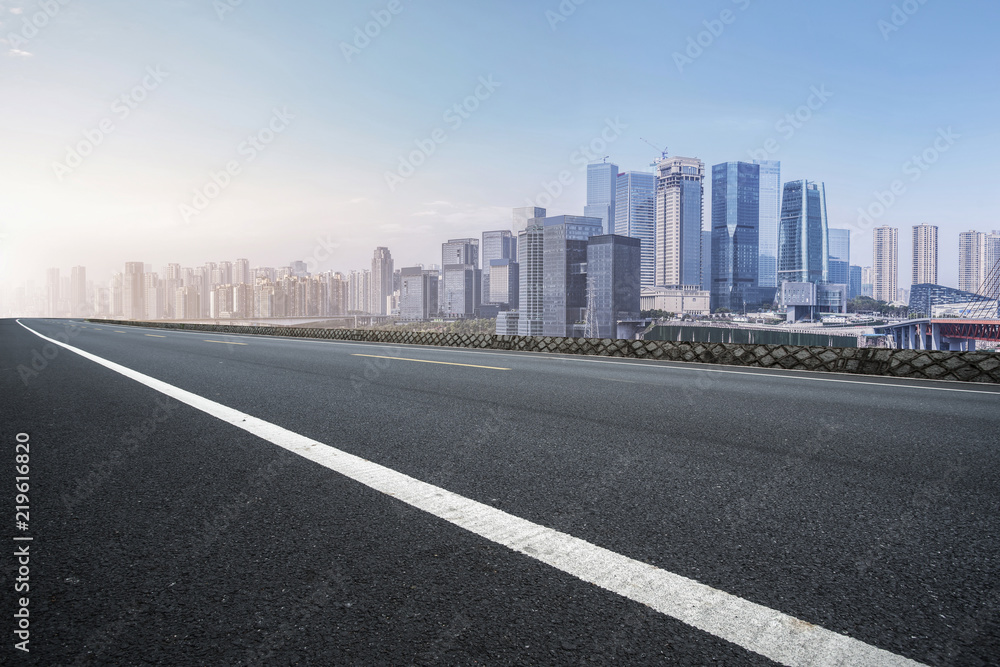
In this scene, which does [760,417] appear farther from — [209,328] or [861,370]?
[209,328]

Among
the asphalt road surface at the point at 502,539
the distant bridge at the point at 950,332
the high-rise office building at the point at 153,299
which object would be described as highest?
the high-rise office building at the point at 153,299

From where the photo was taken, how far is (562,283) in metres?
129

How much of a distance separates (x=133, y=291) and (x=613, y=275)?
5219 inches

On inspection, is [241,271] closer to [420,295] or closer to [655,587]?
[420,295]

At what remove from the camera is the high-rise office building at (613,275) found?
143 m

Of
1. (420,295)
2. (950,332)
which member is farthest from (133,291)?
(950,332)

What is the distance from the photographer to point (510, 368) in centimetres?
1088

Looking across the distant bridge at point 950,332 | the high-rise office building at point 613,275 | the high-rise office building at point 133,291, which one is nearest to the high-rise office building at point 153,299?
the high-rise office building at point 133,291

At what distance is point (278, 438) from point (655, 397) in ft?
15.0

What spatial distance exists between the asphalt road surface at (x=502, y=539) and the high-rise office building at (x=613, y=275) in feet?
446

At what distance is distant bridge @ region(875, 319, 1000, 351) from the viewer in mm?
57500

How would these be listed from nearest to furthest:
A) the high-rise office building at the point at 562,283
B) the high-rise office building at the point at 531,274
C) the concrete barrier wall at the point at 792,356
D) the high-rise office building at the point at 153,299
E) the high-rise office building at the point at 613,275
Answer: the concrete barrier wall at the point at 792,356
the high-rise office building at the point at 531,274
the high-rise office building at the point at 562,283
the high-rise office building at the point at 613,275
the high-rise office building at the point at 153,299

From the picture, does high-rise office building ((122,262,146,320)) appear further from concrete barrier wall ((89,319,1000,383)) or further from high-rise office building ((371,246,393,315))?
concrete barrier wall ((89,319,1000,383))

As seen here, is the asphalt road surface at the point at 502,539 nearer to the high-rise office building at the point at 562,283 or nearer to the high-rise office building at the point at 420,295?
the high-rise office building at the point at 562,283
